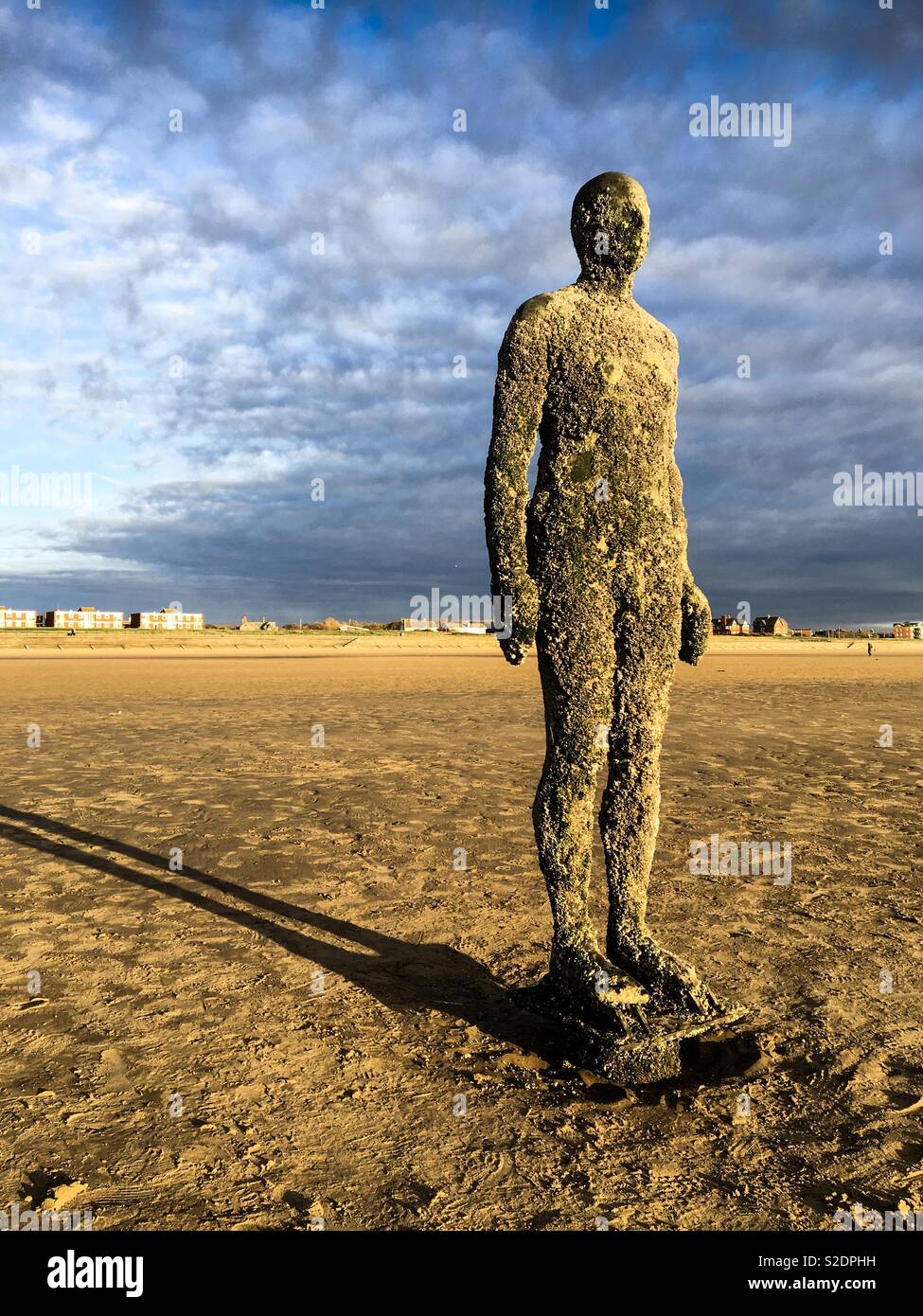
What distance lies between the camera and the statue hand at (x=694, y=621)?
412 cm

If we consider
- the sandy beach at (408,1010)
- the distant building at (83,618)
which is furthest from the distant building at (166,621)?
the sandy beach at (408,1010)

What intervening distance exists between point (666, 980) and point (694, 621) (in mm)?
1689

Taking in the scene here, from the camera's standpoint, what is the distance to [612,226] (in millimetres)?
3945

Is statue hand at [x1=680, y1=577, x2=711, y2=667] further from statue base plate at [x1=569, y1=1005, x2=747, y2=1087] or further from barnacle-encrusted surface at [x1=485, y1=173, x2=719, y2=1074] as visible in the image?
statue base plate at [x1=569, y1=1005, x2=747, y2=1087]

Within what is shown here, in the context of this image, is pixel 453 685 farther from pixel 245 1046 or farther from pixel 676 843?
pixel 245 1046

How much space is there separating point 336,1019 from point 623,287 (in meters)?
3.82

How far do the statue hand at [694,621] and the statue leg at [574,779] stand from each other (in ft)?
2.02

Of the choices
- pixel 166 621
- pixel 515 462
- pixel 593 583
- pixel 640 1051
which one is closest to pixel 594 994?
pixel 640 1051

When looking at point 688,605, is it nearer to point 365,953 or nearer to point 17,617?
point 365,953

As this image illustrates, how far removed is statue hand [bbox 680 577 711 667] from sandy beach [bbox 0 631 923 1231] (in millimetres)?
1830

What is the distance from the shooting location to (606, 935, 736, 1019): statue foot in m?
3.66

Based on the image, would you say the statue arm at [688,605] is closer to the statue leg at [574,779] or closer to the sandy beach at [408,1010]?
the statue leg at [574,779]

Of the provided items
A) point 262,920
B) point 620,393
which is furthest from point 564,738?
point 262,920

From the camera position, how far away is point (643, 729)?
381cm
